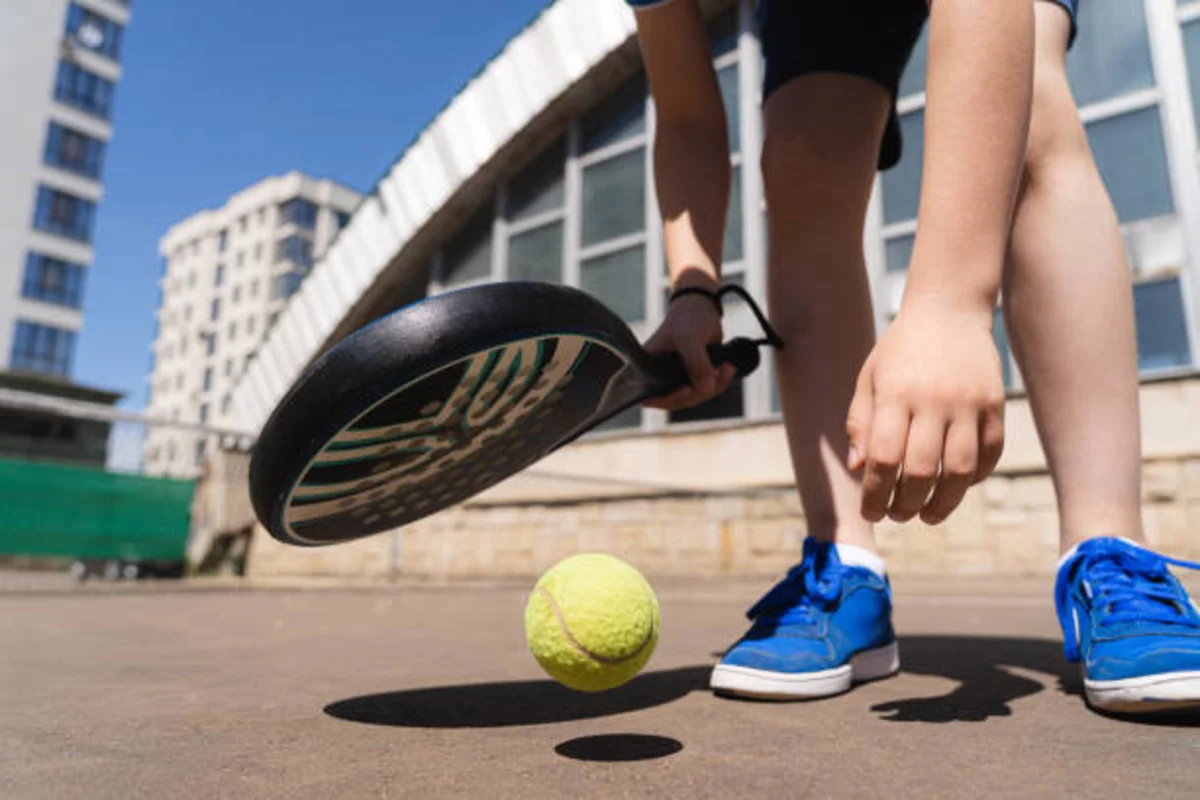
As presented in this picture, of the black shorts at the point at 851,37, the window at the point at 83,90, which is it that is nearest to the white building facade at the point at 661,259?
the black shorts at the point at 851,37

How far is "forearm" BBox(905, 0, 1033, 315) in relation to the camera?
45.0 inches

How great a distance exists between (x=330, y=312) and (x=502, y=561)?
25.5ft

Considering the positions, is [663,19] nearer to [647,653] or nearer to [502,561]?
[647,653]

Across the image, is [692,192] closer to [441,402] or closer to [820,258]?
[820,258]

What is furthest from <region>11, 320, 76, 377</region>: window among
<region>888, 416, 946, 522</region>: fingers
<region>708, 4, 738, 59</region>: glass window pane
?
<region>888, 416, 946, 522</region>: fingers

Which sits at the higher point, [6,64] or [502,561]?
[6,64]

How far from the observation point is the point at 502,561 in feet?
31.8

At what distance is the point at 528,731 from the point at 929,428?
70 cm

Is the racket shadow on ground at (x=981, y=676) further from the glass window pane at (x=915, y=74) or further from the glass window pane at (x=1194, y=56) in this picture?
the glass window pane at (x=915, y=74)

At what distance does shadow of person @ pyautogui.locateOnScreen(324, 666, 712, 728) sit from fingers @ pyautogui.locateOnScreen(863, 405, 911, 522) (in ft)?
2.02

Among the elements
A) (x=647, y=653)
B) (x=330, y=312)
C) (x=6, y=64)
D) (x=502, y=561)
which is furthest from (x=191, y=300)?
(x=647, y=653)

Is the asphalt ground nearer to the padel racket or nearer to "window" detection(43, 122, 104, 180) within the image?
the padel racket

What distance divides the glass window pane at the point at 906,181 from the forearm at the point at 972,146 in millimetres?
8569

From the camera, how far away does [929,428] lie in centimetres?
100
